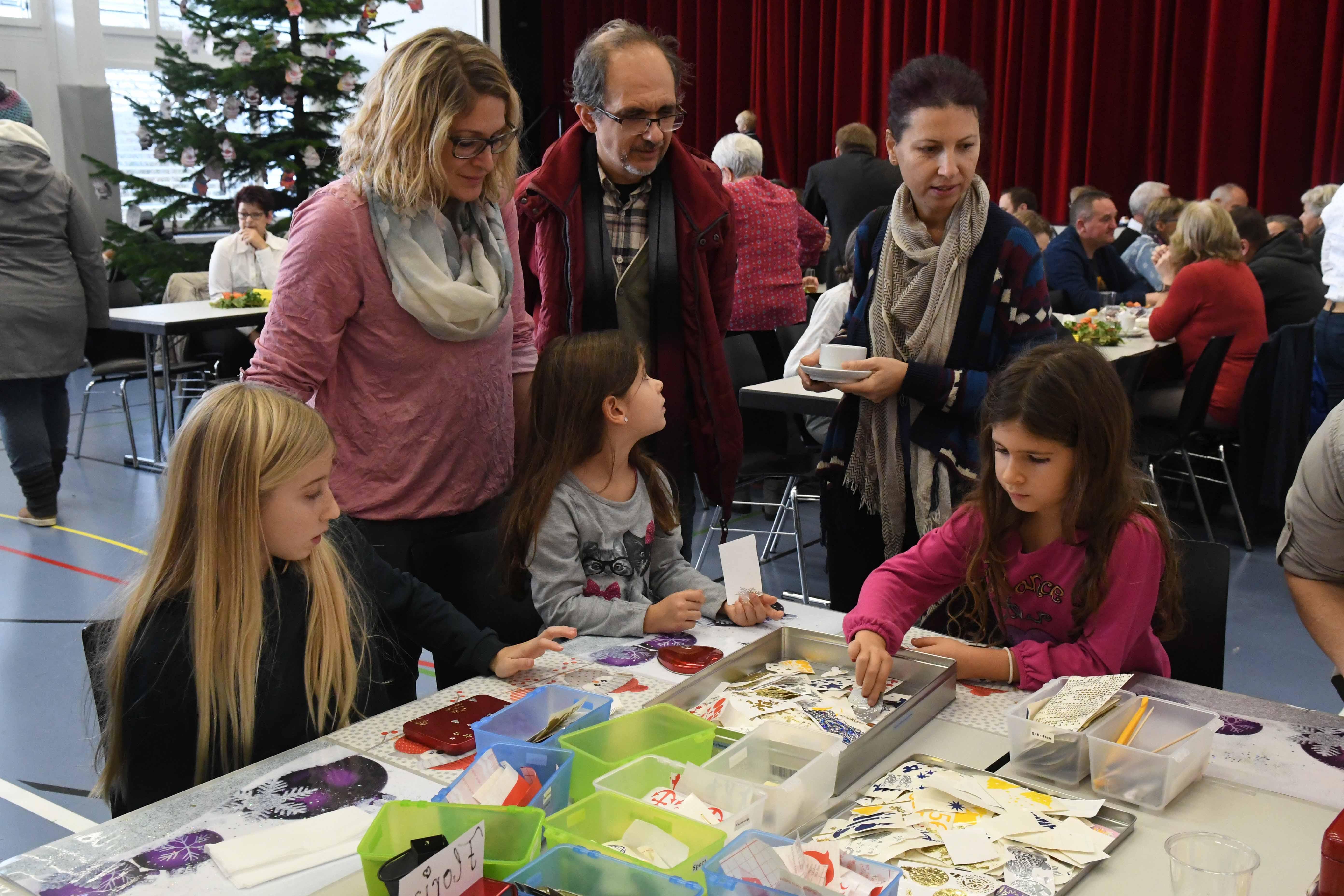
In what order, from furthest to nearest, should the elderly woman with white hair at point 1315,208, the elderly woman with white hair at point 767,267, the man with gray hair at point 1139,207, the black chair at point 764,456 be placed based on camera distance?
the man with gray hair at point 1139,207, the elderly woman with white hair at point 1315,208, the elderly woman with white hair at point 767,267, the black chair at point 764,456

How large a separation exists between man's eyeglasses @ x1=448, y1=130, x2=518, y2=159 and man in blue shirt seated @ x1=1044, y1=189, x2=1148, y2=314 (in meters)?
4.39

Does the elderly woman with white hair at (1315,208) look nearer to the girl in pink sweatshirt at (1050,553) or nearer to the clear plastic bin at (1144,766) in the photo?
the girl in pink sweatshirt at (1050,553)

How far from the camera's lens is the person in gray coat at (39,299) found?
4594mm

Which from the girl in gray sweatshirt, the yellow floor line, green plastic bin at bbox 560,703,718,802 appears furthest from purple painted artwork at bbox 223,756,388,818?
the yellow floor line

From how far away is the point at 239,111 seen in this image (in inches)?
317

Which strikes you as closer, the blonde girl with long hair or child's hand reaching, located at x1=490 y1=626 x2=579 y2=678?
the blonde girl with long hair

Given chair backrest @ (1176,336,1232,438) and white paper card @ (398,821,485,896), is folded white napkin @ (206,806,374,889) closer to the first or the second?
white paper card @ (398,821,485,896)

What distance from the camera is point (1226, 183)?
776 centimetres

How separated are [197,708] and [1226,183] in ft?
26.1

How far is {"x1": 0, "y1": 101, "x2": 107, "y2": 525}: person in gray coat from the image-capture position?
15.1 feet

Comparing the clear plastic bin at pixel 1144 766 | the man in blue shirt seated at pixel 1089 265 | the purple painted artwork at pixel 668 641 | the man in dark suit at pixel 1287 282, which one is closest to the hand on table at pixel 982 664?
the clear plastic bin at pixel 1144 766

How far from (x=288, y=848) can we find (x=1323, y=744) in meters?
1.26

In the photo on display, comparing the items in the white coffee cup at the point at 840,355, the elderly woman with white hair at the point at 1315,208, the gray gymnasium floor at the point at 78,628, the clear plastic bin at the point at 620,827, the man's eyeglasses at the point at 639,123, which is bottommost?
the gray gymnasium floor at the point at 78,628

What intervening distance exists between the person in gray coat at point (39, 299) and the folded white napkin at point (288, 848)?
413cm
